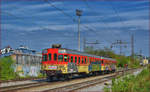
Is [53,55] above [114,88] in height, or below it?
above

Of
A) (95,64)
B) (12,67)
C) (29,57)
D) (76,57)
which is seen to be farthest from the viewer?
(29,57)

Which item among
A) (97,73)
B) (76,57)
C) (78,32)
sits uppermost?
(78,32)

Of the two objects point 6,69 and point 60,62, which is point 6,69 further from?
point 60,62

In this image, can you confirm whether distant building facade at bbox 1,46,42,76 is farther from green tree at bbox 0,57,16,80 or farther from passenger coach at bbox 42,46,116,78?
passenger coach at bbox 42,46,116,78

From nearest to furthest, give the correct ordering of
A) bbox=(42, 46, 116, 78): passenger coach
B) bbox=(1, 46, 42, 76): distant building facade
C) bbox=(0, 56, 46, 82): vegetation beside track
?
bbox=(42, 46, 116, 78): passenger coach < bbox=(0, 56, 46, 82): vegetation beside track < bbox=(1, 46, 42, 76): distant building facade

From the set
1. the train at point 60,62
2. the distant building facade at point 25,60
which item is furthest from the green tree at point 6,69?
the train at point 60,62

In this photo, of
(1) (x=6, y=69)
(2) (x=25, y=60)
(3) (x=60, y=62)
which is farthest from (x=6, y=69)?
(3) (x=60, y=62)

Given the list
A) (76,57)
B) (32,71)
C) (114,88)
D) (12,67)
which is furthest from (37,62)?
(114,88)

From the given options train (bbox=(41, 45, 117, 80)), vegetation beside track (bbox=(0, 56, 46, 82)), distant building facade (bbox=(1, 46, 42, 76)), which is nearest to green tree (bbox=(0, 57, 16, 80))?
vegetation beside track (bbox=(0, 56, 46, 82))

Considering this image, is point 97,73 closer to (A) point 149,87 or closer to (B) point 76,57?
(B) point 76,57

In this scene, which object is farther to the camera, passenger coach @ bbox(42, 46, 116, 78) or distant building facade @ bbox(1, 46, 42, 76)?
distant building facade @ bbox(1, 46, 42, 76)

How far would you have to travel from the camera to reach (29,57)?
109 ft

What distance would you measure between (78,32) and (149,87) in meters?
28.7

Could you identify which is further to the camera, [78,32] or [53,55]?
[78,32]
